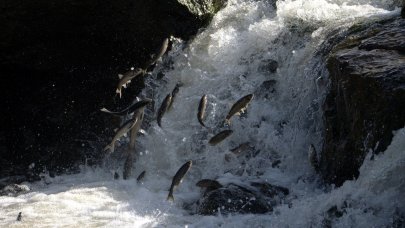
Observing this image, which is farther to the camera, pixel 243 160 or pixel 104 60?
pixel 104 60

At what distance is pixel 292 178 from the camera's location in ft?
21.7

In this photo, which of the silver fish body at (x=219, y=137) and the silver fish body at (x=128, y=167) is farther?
the silver fish body at (x=128, y=167)

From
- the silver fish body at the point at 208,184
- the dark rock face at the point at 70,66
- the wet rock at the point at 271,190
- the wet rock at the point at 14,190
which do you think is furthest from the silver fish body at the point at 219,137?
the wet rock at the point at 14,190

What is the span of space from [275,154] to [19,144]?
155 inches

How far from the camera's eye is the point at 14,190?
7.25 meters

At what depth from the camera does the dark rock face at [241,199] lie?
5836 mm

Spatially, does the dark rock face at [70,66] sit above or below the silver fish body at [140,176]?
above

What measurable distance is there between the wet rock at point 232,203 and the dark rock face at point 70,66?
114 inches

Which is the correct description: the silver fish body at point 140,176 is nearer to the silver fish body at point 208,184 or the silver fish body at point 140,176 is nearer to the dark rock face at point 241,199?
the silver fish body at point 208,184

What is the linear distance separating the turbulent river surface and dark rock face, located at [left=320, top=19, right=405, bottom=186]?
0.71ft

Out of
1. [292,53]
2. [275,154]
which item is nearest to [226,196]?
[275,154]

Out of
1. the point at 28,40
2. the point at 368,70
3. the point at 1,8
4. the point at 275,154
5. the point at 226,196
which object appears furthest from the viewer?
the point at 28,40

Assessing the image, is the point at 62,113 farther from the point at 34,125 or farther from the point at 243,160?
the point at 243,160

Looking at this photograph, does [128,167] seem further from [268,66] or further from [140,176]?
[268,66]
